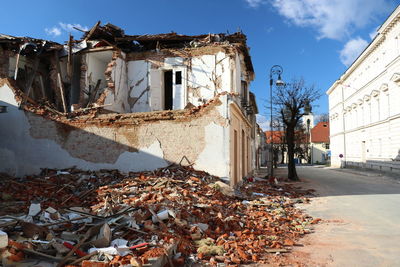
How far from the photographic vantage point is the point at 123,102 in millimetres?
16547

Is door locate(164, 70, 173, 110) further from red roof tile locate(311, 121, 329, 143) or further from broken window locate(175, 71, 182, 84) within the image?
red roof tile locate(311, 121, 329, 143)

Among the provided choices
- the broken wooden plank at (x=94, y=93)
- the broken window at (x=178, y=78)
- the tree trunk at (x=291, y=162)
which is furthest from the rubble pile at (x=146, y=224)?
the tree trunk at (x=291, y=162)

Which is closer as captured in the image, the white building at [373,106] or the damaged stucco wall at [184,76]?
the damaged stucco wall at [184,76]

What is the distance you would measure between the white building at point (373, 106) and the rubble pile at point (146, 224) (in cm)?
1906

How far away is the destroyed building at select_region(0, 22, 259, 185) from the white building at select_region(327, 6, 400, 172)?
12.6 m

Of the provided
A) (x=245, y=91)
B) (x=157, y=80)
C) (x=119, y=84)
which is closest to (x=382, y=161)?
(x=245, y=91)

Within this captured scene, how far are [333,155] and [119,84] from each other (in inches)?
1412

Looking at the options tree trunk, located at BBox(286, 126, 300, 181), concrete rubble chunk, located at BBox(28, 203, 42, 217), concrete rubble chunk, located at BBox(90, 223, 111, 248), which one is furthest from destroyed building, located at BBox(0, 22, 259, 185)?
concrete rubble chunk, located at BBox(90, 223, 111, 248)

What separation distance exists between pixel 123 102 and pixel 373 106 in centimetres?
2452

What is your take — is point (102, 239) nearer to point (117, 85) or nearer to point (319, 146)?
point (117, 85)

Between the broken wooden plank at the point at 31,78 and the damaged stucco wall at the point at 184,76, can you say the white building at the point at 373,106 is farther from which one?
the broken wooden plank at the point at 31,78

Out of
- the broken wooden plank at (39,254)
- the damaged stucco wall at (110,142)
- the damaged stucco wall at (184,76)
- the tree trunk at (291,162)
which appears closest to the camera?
the broken wooden plank at (39,254)

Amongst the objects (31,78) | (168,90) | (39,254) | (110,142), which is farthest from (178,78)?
(39,254)

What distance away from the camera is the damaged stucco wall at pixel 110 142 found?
35.9 ft
